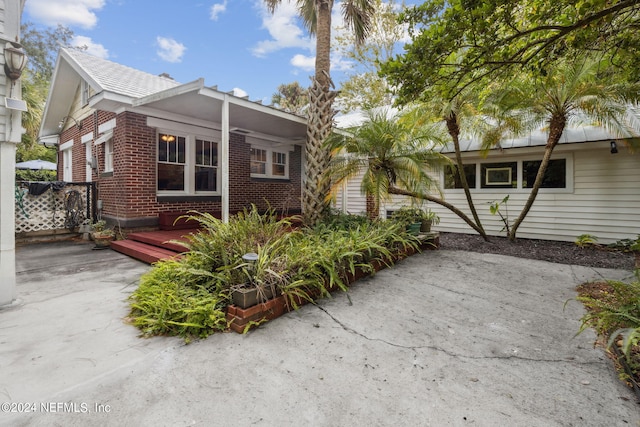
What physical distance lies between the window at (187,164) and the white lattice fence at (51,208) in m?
2.48

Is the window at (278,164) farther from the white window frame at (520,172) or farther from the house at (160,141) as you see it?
the white window frame at (520,172)

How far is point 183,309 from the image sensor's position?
112 inches

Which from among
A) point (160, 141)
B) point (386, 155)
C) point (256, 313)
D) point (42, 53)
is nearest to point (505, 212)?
point (386, 155)

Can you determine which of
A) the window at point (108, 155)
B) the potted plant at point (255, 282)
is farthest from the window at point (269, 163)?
the potted plant at point (255, 282)

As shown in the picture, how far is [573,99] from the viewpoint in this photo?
19.2ft

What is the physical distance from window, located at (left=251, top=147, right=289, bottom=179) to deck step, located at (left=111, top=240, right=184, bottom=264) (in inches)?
174

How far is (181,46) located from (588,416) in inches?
1357

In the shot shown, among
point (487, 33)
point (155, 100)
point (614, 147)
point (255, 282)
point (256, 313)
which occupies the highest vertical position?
point (155, 100)

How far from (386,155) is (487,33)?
332cm

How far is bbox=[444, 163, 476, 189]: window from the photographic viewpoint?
8.92m

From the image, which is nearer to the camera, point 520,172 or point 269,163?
point 520,172

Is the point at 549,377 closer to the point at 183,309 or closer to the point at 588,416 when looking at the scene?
the point at 588,416

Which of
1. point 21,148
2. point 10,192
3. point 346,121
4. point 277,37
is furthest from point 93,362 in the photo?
point 277,37

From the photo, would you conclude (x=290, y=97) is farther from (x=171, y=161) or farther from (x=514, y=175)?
(x=514, y=175)
